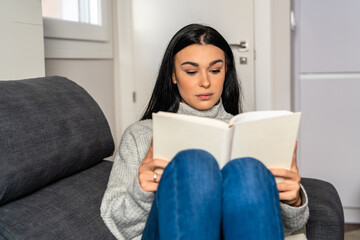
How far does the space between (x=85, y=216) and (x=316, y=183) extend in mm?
792

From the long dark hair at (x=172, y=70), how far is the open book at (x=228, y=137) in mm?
437

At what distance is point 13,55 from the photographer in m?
1.60

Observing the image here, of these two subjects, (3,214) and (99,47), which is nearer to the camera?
(3,214)

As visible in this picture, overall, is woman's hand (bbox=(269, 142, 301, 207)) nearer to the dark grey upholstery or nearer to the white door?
the dark grey upholstery

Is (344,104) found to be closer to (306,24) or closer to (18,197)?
(306,24)

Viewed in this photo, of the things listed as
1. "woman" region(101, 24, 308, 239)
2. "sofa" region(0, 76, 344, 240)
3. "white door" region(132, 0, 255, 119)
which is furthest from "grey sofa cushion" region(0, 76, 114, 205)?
"white door" region(132, 0, 255, 119)

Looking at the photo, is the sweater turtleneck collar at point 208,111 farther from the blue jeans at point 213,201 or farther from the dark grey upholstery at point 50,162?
the blue jeans at point 213,201

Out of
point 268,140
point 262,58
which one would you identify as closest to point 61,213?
point 268,140

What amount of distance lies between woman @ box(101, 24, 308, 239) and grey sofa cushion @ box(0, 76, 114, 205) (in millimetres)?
108

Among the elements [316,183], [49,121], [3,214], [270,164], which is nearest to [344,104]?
[316,183]

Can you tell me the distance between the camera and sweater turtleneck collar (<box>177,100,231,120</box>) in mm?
1500

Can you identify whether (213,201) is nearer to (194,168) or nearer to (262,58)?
(194,168)

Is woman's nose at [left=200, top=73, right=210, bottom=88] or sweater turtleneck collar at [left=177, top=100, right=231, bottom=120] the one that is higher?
woman's nose at [left=200, top=73, right=210, bottom=88]

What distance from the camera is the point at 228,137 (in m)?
1.00
